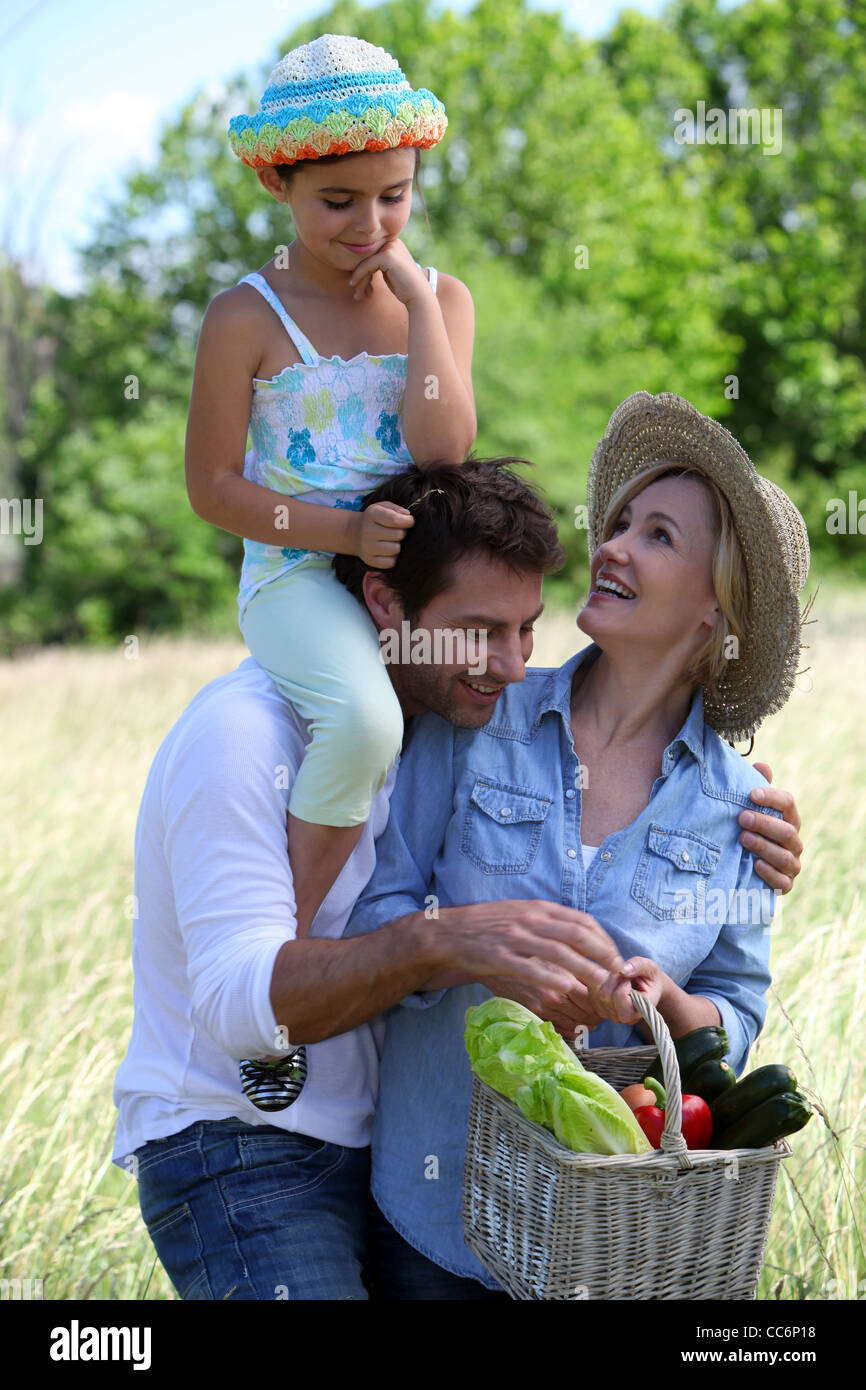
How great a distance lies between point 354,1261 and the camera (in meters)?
2.57

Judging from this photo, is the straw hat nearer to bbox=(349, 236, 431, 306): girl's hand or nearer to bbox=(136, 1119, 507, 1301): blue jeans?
bbox=(349, 236, 431, 306): girl's hand

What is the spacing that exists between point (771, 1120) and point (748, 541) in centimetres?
126

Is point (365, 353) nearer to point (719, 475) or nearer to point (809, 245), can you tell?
point (719, 475)

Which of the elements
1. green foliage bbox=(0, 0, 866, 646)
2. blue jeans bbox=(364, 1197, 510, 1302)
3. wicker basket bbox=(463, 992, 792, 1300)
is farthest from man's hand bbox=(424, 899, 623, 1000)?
green foliage bbox=(0, 0, 866, 646)

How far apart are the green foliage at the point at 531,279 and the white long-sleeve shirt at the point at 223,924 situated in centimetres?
1712

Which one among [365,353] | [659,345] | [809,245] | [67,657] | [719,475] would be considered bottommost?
[67,657]

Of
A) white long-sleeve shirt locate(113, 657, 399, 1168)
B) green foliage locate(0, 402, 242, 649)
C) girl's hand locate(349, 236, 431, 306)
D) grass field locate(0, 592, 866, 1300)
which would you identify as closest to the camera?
white long-sleeve shirt locate(113, 657, 399, 1168)

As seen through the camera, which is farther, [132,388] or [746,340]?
[746,340]

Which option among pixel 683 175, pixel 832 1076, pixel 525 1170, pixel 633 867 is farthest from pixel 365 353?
pixel 683 175

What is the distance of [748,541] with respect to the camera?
2.89m

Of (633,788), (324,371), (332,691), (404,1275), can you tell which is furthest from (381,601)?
(404,1275)

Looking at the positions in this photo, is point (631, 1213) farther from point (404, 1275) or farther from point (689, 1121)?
point (404, 1275)

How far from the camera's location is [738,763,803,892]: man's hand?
8.95 ft

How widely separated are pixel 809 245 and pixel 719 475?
27.0 m
